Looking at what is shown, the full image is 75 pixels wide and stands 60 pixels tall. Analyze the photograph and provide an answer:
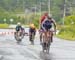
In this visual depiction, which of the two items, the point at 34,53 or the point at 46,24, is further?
the point at 46,24

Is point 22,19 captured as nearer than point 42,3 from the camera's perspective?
Yes

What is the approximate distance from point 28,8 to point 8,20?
22.7 metres

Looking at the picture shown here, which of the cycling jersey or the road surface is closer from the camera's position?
the road surface

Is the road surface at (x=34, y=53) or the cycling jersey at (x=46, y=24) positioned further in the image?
the cycling jersey at (x=46, y=24)

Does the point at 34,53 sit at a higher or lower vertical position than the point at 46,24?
lower

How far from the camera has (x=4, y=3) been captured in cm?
13975

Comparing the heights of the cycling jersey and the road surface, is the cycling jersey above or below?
above

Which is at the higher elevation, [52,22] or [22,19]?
[52,22]

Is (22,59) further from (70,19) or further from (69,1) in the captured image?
(69,1)

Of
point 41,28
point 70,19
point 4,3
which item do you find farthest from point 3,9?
point 41,28

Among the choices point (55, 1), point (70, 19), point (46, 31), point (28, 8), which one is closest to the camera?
point (46, 31)

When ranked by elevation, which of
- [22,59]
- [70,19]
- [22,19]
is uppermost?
[22,59]

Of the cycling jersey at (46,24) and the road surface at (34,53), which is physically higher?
the cycling jersey at (46,24)

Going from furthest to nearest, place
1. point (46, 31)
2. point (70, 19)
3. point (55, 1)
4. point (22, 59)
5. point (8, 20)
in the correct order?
point (55, 1)
point (8, 20)
point (70, 19)
point (46, 31)
point (22, 59)
